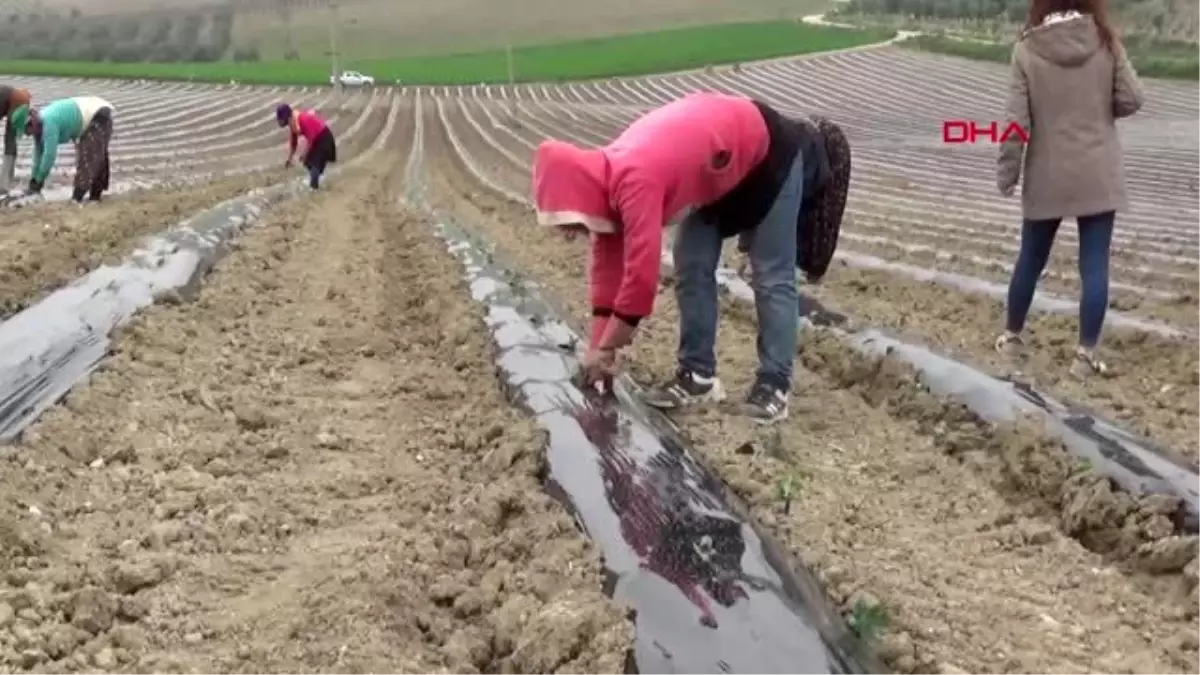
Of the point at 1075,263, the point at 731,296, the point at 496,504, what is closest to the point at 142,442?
the point at 496,504

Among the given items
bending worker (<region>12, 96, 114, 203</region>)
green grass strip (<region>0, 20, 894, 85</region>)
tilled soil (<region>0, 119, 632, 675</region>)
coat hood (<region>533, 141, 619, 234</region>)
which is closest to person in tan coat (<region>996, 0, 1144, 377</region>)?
coat hood (<region>533, 141, 619, 234</region>)

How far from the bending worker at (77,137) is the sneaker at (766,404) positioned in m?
7.83

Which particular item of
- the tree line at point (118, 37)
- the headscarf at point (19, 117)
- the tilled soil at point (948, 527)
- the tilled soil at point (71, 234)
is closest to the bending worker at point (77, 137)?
the headscarf at point (19, 117)

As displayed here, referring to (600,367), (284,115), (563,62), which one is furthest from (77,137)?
(563,62)

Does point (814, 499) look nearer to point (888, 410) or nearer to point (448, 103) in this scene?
point (888, 410)

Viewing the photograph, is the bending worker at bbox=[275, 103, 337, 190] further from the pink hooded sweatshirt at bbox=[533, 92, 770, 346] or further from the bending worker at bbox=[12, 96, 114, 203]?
the pink hooded sweatshirt at bbox=[533, 92, 770, 346]

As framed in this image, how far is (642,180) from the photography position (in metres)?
3.70

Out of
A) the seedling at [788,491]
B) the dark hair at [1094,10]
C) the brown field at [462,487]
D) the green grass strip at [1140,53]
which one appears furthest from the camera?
the green grass strip at [1140,53]

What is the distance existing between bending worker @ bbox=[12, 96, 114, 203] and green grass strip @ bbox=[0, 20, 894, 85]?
3123cm

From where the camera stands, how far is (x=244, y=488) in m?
3.53

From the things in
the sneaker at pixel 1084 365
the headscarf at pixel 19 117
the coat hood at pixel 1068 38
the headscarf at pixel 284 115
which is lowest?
the sneaker at pixel 1084 365

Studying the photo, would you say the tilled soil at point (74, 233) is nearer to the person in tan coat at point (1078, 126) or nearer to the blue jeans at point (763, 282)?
the blue jeans at point (763, 282)

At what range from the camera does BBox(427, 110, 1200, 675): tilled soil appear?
9.07ft

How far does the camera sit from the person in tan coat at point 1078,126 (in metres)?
4.86
